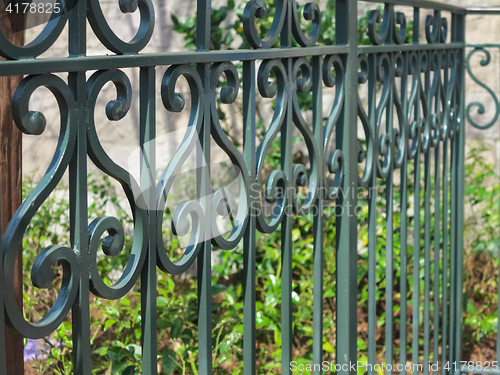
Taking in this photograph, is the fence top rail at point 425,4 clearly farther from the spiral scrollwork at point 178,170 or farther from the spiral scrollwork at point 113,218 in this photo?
the spiral scrollwork at point 113,218

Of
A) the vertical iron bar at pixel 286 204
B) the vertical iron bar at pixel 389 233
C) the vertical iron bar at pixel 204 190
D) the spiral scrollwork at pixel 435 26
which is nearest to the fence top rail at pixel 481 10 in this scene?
the spiral scrollwork at pixel 435 26

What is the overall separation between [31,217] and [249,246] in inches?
17.7

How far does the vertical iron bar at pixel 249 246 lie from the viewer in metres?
1.01

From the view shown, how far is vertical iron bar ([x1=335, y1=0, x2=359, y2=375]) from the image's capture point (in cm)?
134

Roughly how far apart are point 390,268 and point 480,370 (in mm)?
1102

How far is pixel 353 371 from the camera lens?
1.38 m

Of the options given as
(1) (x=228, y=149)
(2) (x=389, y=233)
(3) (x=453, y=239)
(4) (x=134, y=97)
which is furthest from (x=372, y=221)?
(4) (x=134, y=97)

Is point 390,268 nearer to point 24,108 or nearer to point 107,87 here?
point 24,108

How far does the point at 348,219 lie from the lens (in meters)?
1.36

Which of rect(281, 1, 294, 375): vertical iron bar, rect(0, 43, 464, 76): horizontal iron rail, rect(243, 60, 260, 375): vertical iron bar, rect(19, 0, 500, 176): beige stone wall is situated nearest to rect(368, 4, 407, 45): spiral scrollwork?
rect(0, 43, 464, 76): horizontal iron rail

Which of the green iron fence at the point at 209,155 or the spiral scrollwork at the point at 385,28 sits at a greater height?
the spiral scrollwork at the point at 385,28

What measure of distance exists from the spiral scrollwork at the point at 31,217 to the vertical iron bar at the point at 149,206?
0.40 feet

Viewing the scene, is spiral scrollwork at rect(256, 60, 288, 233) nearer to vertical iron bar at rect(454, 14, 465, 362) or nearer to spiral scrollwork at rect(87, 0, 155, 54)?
spiral scrollwork at rect(87, 0, 155, 54)

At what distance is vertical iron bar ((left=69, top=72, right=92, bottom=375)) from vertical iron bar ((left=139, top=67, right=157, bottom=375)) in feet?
0.33
